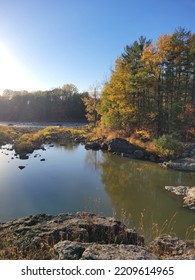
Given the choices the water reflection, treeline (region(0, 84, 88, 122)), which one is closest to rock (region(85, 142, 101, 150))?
the water reflection

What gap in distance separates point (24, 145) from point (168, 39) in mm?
16555

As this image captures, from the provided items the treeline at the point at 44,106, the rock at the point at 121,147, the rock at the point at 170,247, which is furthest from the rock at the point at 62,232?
the treeline at the point at 44,106

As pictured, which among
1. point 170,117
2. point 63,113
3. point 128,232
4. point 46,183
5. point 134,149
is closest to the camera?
point 128,232

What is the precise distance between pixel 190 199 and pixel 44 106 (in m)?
68.2

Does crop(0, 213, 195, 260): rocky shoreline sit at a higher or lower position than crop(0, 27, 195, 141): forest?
lower

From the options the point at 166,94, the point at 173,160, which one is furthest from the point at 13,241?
the point at 166,94

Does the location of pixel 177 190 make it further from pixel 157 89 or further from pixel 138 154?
pixel 157 89

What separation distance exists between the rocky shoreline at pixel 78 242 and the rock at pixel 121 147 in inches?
629

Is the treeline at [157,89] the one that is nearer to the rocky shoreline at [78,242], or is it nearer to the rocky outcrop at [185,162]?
the rocky outcrop at [185,162]

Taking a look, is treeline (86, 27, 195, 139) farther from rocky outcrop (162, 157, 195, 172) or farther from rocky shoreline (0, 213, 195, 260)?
rocky shoreline (0, 213, 195, 260)

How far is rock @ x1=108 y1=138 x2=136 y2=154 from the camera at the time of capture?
23.1 m

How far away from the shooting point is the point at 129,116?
27.1m

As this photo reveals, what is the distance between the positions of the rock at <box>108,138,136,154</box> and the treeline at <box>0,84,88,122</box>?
47138 millimetres
